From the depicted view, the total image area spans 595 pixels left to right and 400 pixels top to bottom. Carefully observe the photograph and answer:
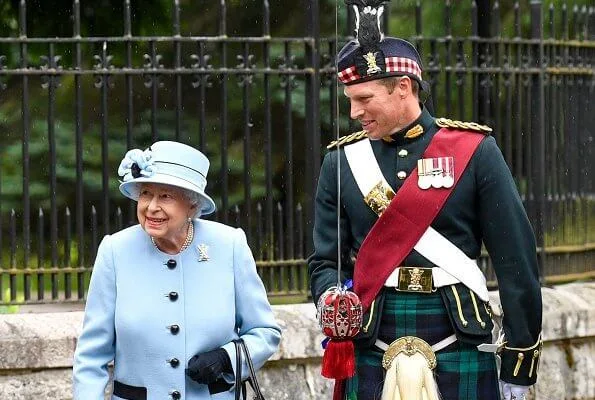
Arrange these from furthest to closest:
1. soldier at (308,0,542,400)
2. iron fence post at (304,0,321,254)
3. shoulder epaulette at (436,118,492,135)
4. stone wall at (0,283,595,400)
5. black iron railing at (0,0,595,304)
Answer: iron fence post at (304,0,321,254)
black iron railing at (0,0,595,304)
stone wall at (0,283,595,400)
shoulder epaulette at (436,118,492,135)
soldier at (308,0,542,400)

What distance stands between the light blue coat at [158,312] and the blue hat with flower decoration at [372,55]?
0.73m

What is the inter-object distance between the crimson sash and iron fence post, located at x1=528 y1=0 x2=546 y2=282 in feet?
12.5

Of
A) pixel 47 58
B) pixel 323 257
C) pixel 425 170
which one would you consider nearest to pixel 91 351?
pixel 323 257

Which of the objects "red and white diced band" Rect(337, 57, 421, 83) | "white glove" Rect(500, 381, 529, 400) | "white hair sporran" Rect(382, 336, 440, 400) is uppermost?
"red and white diced band" Rect(337, 57, 421, 83)

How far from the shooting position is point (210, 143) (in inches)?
380

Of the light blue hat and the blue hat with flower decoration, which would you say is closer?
the light blue hat

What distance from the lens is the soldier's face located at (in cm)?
613

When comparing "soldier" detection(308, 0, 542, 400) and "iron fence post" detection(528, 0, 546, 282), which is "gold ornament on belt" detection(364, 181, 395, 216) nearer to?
"soldier" detection(308, 0, 542, 400)

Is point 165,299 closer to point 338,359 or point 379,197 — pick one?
point 338,359

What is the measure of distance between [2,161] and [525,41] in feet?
9.82

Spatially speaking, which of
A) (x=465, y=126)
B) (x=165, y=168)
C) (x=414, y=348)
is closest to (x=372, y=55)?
(x=465, y=126)

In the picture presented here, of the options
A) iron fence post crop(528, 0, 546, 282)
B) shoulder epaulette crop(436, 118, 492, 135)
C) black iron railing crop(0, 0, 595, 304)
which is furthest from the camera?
iron fence post crop(528, 0, 546, 282)

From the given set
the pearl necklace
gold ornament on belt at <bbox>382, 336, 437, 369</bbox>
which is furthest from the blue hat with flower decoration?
gold ornament on belt at <bbox>382, 336, 437, 369</bbox>

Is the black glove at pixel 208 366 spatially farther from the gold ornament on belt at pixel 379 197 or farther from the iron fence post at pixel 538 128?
the iron fence post at pixel 538 128
